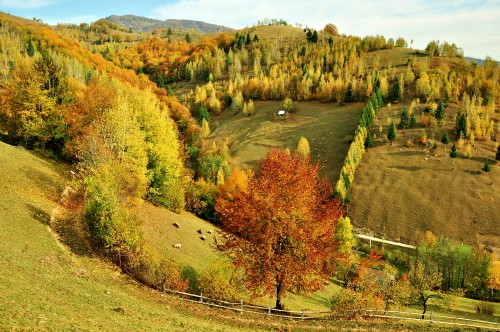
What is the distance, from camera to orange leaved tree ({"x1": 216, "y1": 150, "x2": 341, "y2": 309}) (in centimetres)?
3344

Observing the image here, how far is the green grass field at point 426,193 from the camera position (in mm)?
94312

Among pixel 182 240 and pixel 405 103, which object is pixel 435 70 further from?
pixel 182 240

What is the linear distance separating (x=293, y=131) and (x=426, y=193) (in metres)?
60.0

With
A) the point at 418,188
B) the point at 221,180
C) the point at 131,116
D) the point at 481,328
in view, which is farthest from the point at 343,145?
the point at 481,328

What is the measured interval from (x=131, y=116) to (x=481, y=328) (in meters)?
51.4

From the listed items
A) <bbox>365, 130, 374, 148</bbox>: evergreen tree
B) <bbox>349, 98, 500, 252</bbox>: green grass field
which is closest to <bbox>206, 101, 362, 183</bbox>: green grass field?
<bbox>365, 130, 374, 148</bbox>: evergreen tree

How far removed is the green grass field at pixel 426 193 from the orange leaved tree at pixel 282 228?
224ft

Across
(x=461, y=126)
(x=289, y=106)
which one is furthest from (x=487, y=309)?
(x=289, y=106)

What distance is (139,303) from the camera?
2983cm

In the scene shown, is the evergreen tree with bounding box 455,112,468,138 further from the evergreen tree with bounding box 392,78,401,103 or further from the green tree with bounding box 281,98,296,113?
the green tree with bounding box 281,98,296,113

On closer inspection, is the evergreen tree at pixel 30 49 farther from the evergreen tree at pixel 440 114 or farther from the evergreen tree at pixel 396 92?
the evergreen tree at pixel 440 114

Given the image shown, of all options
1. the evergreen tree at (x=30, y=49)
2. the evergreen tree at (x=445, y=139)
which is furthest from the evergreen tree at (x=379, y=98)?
the evergreen tree at (x=30, y=49)

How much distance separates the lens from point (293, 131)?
151500mm

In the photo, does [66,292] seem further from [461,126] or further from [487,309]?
[461,126]
